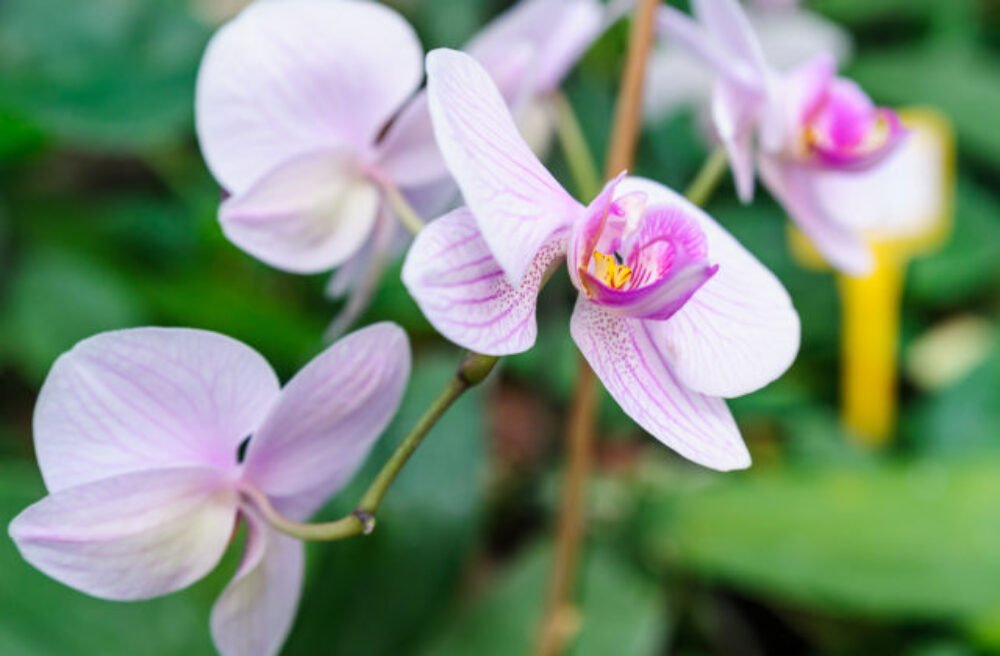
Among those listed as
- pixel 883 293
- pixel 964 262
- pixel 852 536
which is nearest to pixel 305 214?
pixel 852 536

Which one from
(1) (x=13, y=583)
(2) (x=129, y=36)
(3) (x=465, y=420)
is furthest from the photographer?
(2) (x=129, y=36)

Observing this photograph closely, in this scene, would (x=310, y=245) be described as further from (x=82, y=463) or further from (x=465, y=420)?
(x=465, y=420)

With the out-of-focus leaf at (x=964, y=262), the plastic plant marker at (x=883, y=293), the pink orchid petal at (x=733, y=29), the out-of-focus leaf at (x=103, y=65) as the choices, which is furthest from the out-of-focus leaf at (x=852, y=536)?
the out-of-focus leaf at (x=103, y=65)

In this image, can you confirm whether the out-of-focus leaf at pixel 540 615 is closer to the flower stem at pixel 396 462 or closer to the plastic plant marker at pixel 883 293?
the plastic plant marker at pixel 883 293

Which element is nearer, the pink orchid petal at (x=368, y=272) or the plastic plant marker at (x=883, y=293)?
the pink orchid petal at (x=368, y=272)

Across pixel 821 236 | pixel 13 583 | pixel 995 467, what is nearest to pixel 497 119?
pixel 821 236

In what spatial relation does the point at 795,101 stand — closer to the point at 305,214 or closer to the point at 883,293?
the point at 305,214
